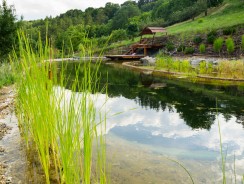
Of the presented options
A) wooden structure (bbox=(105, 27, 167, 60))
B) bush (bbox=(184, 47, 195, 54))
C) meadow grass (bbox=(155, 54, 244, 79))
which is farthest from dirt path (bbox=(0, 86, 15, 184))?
wooden structure (bbox=(105, 27, 167, 60))

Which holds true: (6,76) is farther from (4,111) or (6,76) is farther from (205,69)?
(205,69)

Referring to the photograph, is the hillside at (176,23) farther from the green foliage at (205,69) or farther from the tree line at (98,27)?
the green foliage at (205,69)

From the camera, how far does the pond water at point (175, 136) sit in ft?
9.72

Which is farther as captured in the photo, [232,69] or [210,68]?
[210,68]

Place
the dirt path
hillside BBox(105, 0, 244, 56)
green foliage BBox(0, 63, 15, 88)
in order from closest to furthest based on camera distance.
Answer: the dirt path < green foliage BBox(0, 63, 15, 88) < hillside BBox(105, 0, 244, 56)

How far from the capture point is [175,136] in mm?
4293

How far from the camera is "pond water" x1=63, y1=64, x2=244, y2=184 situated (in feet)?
9.72

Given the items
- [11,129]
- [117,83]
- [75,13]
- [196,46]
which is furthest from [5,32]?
[75,13]

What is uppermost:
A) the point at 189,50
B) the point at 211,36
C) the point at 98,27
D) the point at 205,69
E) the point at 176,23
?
the point at 98,27

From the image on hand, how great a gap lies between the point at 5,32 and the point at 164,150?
744 cm

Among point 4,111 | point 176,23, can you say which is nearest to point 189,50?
point 4,111

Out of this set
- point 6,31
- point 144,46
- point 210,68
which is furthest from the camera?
point 144,46

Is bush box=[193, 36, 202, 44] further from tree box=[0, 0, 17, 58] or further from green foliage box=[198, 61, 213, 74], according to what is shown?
tree box=[0, 0, 17, 58]

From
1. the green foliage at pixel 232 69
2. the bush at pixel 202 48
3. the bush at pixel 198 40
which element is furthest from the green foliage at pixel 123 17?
the green foliage at pixel 232 69
